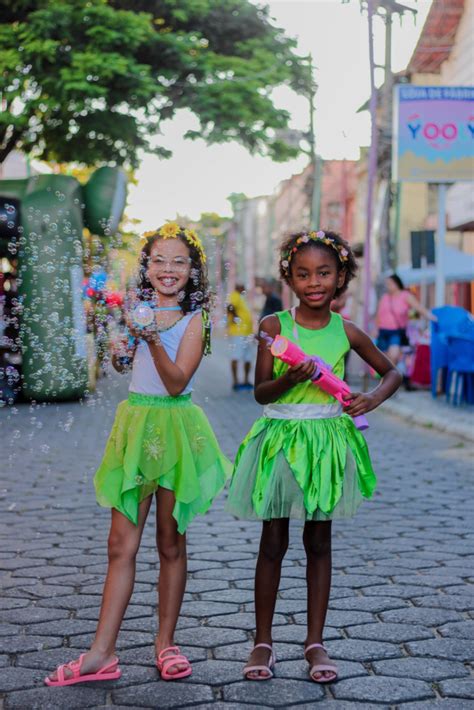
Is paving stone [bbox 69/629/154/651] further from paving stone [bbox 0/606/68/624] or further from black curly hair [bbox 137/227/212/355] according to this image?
black curly hair [bbox 137/227/212/355]

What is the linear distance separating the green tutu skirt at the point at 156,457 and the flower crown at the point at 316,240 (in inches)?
24.1

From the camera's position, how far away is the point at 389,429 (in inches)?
457

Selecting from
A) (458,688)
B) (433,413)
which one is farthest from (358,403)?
(433,413)

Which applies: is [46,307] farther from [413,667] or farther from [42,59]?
[413,667]

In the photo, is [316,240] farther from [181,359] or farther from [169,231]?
[181,359]

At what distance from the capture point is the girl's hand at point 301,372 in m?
3.48

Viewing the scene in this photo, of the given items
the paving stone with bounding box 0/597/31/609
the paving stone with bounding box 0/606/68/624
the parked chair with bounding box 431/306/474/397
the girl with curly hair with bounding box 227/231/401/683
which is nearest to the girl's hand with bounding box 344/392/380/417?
the girl with curly hair with bounding box 227/231/401/683

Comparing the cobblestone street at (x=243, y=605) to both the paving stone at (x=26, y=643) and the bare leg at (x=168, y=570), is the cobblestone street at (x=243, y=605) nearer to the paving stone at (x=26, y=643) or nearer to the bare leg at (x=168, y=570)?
the paving stone at (x=26, y=643)

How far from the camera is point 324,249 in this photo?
3.71m

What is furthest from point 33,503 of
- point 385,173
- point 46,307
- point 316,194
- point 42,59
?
point 316,194

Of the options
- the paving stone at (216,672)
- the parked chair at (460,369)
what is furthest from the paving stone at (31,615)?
the parked chair at (460,369)

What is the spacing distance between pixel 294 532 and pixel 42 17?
1268cm

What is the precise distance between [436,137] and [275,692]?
45.1ft

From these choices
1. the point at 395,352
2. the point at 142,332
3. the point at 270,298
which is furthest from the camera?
the point at 270,298
